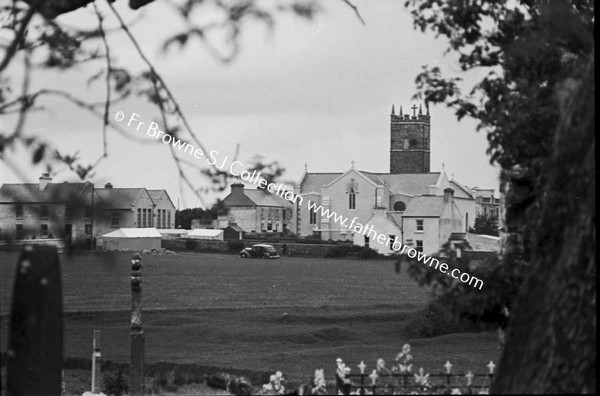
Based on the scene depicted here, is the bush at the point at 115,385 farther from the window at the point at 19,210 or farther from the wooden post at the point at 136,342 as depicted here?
the window at the point at 19,210

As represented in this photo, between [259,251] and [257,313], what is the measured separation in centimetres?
483

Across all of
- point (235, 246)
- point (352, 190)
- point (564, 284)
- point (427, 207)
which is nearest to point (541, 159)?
point (564, 284)

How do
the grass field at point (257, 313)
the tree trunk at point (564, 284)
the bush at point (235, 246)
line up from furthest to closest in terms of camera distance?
the bush at point (235, 246) → the grass field at point (257, 313) → the tree trunk at point (564, 284)

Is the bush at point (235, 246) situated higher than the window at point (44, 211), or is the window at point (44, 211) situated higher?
the window at point (44, 211)

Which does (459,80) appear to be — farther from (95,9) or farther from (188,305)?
(188,305)

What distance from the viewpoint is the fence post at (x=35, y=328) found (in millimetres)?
3188

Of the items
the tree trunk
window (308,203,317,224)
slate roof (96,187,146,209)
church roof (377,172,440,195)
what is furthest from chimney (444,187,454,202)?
the tree trunk

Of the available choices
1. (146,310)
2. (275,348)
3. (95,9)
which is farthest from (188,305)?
(95,9)

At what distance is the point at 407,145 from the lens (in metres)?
35.7

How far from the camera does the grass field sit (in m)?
14.8

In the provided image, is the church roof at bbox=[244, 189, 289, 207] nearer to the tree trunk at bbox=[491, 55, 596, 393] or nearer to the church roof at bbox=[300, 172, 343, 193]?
the tree trunk at bbox=[491, 55, 596, 393]

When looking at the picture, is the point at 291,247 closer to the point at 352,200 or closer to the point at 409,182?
the point at 352,200

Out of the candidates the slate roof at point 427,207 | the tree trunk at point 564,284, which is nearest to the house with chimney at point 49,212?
the tree trunk at point 564,284

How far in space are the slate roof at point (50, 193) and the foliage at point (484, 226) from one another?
956cm
